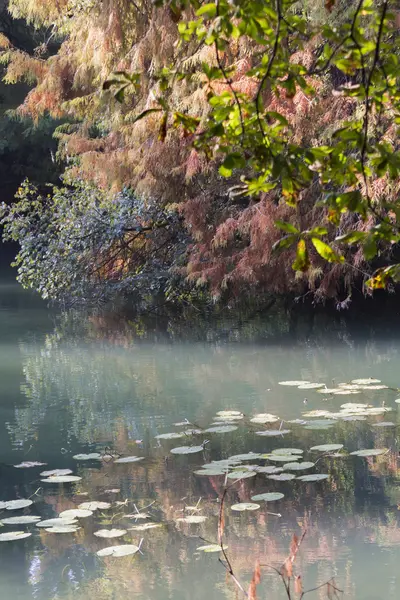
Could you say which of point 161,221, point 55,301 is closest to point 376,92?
point 161,221

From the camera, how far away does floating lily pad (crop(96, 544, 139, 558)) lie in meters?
3.98

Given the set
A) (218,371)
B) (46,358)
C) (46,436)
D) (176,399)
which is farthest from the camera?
(46,358)

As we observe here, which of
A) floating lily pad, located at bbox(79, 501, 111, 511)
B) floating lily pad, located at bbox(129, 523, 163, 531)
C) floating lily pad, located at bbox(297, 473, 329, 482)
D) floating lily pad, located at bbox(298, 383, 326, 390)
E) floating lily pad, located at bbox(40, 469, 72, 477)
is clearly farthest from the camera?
floating lily pad, located at bbox(298, 383, 326, 390)

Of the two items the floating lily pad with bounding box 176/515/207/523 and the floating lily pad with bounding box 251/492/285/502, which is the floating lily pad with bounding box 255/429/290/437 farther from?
the floating lily pad with bounding box 176/515/207/523

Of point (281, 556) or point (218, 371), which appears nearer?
point (281, 556)

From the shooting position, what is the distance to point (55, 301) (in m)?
14.5

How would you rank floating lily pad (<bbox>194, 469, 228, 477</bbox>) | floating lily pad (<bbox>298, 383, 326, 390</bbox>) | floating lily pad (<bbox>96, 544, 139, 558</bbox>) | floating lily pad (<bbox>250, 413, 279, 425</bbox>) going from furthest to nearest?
floating lily pad (<bbox>298, 383, 326, 390</bbox>) < floating lily pad (<bbox>250, 413, 279, 425</bbox>) < floating lily pad (<bbox>194, 469, 228, 477</bbox>) < floating lily pad (<bbox>96, 544, 139, 558</bbox>)

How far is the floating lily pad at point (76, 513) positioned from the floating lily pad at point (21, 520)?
121 mm

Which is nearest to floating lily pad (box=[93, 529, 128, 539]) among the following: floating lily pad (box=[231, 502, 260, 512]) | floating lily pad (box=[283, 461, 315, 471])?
floating lily pad (box=[231, 502, 260, 512])

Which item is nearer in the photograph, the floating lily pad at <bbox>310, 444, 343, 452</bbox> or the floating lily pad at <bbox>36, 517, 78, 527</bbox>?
the floating lily pad at <bbox>36, 517, 78, 527</bbox>

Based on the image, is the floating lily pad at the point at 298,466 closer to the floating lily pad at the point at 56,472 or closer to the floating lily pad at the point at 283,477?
the floating lily pad at the point at 283,477

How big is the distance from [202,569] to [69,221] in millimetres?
9583

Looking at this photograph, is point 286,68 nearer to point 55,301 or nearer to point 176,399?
point 176,399

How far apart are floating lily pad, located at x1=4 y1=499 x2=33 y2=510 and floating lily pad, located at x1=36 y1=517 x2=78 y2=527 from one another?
0.27m
